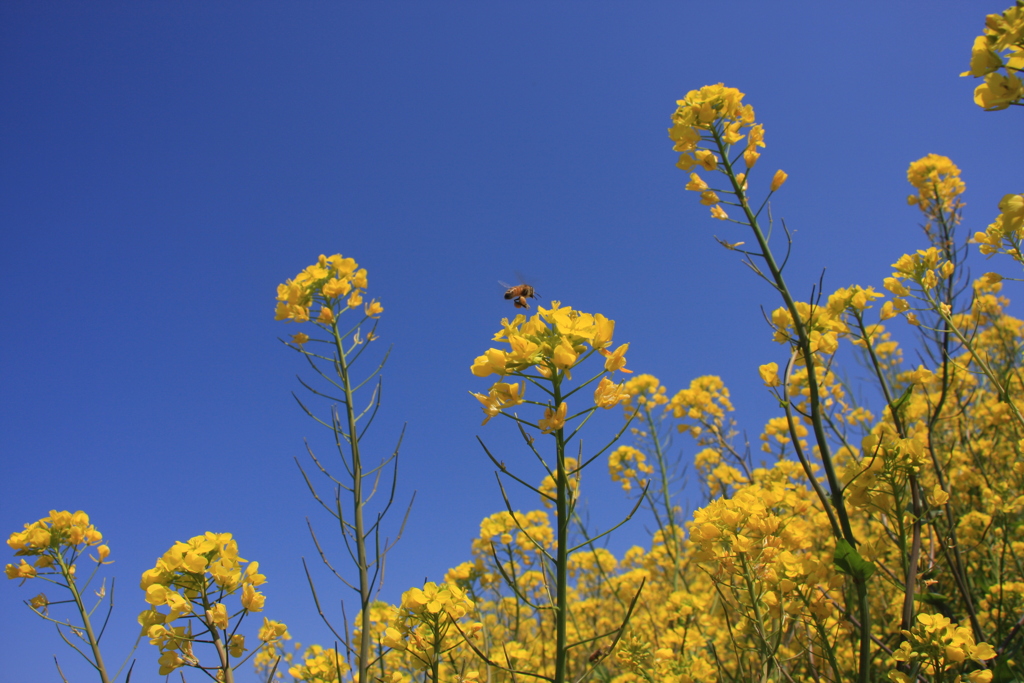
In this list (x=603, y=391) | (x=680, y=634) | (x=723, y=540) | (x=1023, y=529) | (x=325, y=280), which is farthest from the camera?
(x=1023, y=529)

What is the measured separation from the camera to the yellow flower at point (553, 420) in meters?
1.46

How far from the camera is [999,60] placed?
4.58 feet

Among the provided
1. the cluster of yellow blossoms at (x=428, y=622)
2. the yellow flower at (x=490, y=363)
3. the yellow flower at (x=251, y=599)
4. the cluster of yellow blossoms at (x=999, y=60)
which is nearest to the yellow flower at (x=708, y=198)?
the cluster of yellow blossoms at (x=999, y=60)

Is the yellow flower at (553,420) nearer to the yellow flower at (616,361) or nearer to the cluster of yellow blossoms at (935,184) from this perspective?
the yellow flower at (616,361)

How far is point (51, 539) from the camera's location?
332 centimetres

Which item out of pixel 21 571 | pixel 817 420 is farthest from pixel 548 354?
pixel 21 571

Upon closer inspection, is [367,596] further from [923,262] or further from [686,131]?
[923,262]

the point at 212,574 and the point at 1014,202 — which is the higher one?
the point at 1014,202

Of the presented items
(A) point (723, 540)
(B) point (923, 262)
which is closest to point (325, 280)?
(A) point (723, 540)

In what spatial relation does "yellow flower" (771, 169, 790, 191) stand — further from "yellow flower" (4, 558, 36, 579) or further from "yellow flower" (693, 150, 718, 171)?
"yellow flower" (4, 558, 36, 579)

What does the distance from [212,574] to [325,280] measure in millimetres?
2077

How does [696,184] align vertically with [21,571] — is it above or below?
above

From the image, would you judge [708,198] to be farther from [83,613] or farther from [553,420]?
[83,613]

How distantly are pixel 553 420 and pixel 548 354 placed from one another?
226 millimetres
